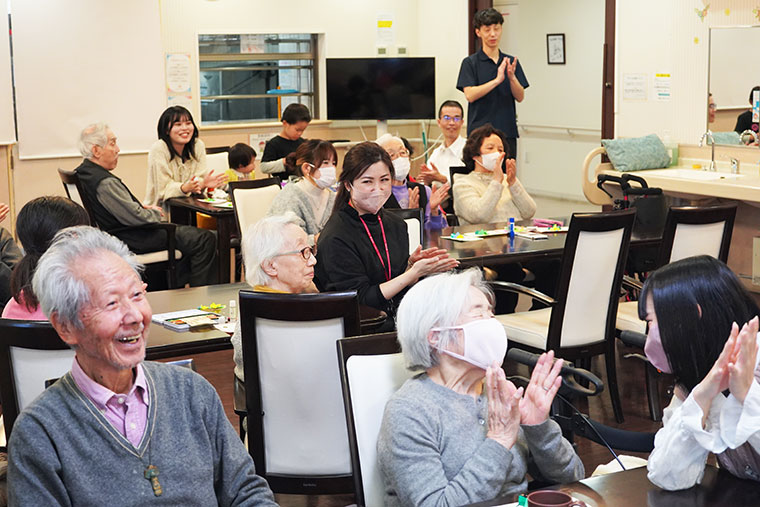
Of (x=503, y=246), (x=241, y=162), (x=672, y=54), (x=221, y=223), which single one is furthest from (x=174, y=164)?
(x=672, y=54)

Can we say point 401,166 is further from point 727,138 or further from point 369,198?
point 727,138

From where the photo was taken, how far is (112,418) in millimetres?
1944

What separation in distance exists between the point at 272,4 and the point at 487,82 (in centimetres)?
270

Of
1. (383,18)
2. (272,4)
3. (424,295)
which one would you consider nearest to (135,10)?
(272,4)

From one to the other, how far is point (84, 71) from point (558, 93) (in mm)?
4449

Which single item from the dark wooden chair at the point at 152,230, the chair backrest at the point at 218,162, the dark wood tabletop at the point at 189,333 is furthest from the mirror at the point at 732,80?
the dark wood tabletop at the point at 189,333

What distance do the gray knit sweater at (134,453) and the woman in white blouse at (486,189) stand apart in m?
3.88

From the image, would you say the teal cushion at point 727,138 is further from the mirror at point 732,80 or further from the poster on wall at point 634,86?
the poster on wall at point 634,86

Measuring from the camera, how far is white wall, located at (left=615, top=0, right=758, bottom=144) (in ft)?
23.7

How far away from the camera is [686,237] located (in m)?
4.47

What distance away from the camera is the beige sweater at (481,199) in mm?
5859

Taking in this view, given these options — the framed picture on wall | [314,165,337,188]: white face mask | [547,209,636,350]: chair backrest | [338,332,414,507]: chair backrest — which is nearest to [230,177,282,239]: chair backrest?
[314,165,337,188]: white face mask

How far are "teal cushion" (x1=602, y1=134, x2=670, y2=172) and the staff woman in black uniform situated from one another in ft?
12.0

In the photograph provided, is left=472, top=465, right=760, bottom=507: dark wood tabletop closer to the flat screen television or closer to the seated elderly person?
the seated elderly person
